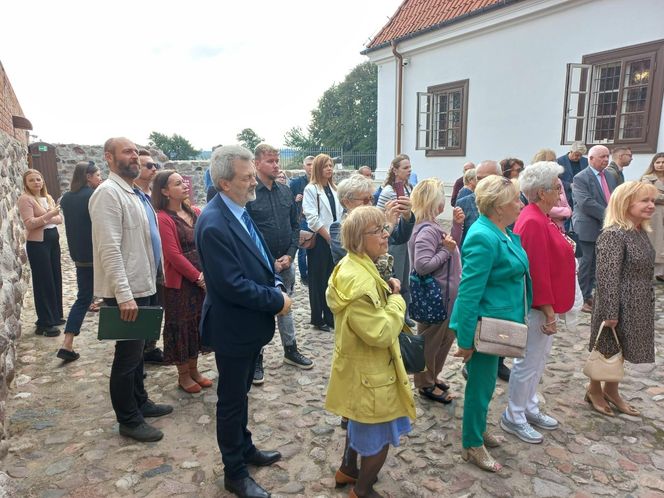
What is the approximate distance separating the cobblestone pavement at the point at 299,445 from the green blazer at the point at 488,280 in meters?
0.90

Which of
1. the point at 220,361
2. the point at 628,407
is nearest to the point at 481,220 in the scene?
the point at 220,361

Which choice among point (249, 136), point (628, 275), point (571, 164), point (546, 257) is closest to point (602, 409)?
point (628, 275)

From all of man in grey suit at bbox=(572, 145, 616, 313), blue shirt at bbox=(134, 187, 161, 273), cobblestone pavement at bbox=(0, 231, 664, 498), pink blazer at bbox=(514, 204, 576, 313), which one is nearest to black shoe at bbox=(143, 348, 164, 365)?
cobblestone pavement at bbox=(0, 231, 664, 498)

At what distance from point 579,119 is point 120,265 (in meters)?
9.40

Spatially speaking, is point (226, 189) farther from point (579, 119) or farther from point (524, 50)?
point (524, 50)

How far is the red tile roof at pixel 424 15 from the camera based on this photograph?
35.3 ft

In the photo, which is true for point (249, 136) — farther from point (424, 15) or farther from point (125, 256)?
point (125, 256)

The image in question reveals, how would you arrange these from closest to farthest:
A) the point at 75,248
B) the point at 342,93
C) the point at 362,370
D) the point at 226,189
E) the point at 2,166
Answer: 1. the point at 362,370
2. the point at 226,189
3. the point at 75,248
4. the point at 2,166
5. the point at 342,93

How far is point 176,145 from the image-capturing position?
37906 mm

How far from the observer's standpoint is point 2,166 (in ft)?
18.3

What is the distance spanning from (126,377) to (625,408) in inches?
144

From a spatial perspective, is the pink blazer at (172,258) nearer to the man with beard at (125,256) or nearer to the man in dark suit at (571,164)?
the man with beard at (125,256)

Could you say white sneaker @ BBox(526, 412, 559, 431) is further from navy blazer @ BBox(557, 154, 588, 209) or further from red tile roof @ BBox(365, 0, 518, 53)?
red tile roof @ BBox(365, 0, 518, 53)

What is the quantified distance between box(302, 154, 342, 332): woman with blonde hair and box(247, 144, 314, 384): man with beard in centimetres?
40
